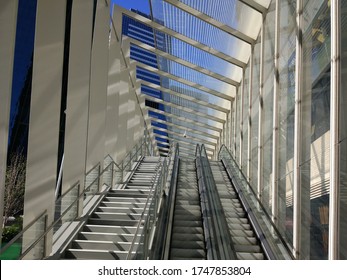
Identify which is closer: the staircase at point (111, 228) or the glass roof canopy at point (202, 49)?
the staircase at point (111, 228)

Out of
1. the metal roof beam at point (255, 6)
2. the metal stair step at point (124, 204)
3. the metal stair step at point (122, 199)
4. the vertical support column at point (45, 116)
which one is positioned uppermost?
the metal roof beam at point (255, 6)

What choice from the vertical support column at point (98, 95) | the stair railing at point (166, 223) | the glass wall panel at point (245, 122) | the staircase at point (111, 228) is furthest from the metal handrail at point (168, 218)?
the glass wall panel at point (245, 122)

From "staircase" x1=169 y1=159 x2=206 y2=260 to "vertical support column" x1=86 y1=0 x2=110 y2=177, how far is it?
2.33 metres

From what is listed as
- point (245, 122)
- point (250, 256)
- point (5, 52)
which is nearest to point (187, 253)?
point (250, 256)

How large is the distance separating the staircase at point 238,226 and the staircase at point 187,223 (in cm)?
66

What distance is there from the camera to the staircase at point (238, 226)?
9.67 metres

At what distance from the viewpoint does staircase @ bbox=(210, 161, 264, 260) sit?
9.67m

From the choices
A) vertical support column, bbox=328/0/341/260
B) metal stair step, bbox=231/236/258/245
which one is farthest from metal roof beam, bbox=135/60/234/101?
vertical support column, bbox=328/0/341/260

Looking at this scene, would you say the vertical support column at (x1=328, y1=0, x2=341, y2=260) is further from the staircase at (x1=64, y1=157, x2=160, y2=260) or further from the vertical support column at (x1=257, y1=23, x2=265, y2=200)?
the vertical support column at (x1=257, y1=23, x2=265, y2=200)

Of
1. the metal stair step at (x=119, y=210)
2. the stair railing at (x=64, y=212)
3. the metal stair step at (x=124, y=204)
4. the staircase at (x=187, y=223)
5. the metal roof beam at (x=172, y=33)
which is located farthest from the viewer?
the metal roof beam at (x=172, y=33)

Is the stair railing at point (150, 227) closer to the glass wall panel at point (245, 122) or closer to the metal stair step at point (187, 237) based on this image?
the metal stair step at point (187, 237)
